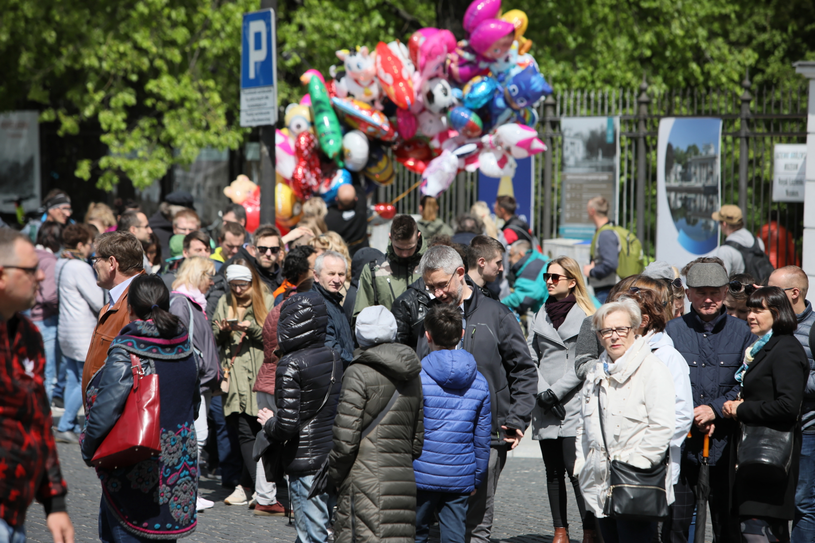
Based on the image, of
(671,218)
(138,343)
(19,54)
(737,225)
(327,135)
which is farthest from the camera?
(19,54)

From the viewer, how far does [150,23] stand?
15906 mm

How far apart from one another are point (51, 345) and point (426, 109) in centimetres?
491

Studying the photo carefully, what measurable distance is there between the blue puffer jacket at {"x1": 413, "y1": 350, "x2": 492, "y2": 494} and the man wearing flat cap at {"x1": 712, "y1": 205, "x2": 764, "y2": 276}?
539 centimetres

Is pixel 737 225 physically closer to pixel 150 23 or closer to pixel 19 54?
pixel 150 23

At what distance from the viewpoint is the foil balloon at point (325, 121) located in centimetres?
1061

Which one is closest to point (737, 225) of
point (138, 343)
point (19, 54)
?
point (138, 343)

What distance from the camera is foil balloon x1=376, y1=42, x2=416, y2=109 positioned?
10398mm

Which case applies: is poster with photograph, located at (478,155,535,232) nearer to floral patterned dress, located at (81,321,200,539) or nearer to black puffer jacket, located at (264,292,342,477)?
black puffer jacket, located at (264,292,342,477)

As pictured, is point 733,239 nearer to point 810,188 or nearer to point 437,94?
point 810,188

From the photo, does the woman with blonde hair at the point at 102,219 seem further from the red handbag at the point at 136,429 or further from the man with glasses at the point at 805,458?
the man with glasses at the point at 805,458

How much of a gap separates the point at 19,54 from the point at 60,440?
35.8 feet

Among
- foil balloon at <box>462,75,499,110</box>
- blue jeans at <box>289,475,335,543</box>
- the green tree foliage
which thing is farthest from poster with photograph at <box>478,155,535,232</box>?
blue jeans at <box>289,475,335,543</box>

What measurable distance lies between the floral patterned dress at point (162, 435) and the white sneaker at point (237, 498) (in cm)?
242

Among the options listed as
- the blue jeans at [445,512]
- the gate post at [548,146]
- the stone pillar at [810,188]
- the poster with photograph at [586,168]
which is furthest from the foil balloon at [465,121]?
the blue jeans at [445,512]
